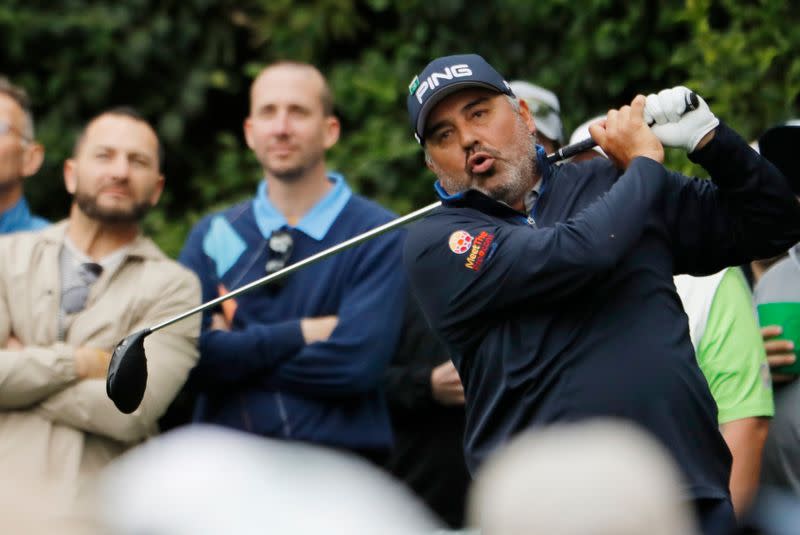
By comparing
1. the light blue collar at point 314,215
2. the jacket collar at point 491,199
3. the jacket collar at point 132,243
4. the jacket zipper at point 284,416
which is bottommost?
the jacket zipper at point 284,416

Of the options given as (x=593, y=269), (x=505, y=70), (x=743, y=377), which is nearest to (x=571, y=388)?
(x=593, y=269)

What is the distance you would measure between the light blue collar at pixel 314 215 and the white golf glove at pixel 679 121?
1866 mm

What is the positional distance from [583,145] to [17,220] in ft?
8.74

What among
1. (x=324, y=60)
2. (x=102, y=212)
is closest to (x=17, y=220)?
(x=102, y=212)

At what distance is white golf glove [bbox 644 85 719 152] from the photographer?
11.7 feet

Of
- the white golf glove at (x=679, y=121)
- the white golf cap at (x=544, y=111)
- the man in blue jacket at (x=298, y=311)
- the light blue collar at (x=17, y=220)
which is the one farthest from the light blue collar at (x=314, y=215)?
the white golf glove at (x=679, y=121)

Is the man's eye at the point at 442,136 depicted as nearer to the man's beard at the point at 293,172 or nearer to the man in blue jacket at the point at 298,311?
the man in blue jacket at the point at 298,311

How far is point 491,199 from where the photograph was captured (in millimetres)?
3721

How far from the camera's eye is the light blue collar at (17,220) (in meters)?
5.57

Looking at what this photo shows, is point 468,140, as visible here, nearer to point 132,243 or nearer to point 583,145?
point 583,145

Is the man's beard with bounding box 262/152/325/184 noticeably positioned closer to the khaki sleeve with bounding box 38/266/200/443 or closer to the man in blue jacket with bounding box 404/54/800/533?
the khaki sleeve with bounding box 38/266/200/443

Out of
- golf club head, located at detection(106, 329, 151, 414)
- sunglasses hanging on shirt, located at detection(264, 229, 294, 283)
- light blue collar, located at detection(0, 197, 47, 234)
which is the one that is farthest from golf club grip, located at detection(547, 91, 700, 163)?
light blue collar, located at detection(0, 197, 47, 234)

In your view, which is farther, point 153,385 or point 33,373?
point 153,385

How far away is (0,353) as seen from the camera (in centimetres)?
466
